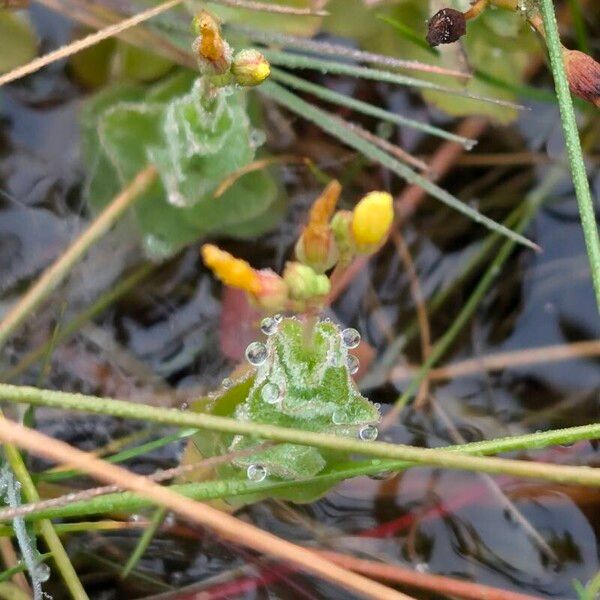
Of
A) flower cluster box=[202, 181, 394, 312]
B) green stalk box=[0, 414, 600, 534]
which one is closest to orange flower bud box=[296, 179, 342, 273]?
flower cluster box=[202, 181, 394, 312]

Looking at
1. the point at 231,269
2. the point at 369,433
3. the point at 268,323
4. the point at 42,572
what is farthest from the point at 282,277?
the point at 42,572

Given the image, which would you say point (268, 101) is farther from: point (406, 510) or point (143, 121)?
point (406, 510)

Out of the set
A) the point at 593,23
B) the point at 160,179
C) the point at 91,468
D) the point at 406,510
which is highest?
the point at 593,23

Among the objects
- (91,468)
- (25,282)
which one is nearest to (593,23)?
(25,282)

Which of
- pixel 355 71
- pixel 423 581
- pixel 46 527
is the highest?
pixel 355 71

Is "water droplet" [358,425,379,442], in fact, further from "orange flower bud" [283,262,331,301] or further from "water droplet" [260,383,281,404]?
"orange flower bud" [283,262,331,301]

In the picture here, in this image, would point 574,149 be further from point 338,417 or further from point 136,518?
point 136,518

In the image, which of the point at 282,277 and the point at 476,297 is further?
the point at 476,297
